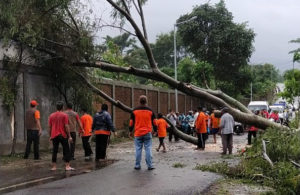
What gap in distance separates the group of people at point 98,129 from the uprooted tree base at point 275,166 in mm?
1603

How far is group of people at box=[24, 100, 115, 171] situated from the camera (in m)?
10.3

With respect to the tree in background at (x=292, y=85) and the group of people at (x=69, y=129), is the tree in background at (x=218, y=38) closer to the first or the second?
the group of people at (x=69, y=129)

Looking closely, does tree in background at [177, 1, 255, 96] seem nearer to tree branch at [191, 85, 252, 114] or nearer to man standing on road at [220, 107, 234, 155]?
man standing on road at [220, 107, 234, 155]

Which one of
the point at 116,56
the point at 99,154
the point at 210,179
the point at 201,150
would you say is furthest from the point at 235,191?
the point at 116,56

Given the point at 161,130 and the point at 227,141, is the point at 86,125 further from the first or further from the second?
the point at 227,141

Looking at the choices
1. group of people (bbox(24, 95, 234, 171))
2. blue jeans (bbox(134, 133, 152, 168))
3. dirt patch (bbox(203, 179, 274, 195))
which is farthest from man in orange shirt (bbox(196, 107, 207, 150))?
dirt patch (bbox(203, 179, 274, 195))

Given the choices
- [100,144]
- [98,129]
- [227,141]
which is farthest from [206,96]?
[100,144]

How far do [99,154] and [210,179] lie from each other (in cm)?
429

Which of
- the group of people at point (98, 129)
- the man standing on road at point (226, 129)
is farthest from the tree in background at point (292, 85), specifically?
the man standing on road at point (226, 129)

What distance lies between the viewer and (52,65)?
15.2 meters

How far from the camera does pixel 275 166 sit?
7.54m

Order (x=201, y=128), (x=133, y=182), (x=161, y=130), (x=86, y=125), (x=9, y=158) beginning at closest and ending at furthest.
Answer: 1. (x=133, y=182)
2. (x=9, y=158)
3. (x=86, y=125)
4. (x=161, y=130)
5. (x=201, y=128)

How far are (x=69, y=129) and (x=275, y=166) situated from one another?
17.2 feet

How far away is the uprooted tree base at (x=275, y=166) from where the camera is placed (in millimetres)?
6840
